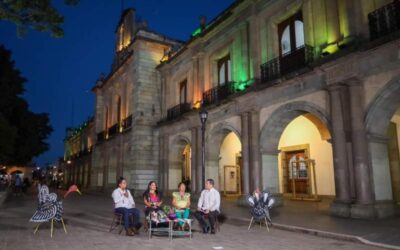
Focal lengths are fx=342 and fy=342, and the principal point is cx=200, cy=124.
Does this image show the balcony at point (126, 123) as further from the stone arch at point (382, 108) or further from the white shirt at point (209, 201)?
the stone arch at point (382, 108)

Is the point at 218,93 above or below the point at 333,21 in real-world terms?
below

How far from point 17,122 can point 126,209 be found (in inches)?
736

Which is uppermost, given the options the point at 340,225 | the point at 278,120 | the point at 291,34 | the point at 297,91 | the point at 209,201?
the point at 291,34

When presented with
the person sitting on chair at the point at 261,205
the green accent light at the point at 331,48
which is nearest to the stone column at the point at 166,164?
the green accent light at the point at 331,48

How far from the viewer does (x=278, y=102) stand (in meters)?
13.2

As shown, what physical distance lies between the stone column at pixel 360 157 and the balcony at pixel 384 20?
1499mm

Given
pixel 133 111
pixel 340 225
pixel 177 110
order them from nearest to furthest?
pixel 340 225, pixel 177 110, pixel 133 111

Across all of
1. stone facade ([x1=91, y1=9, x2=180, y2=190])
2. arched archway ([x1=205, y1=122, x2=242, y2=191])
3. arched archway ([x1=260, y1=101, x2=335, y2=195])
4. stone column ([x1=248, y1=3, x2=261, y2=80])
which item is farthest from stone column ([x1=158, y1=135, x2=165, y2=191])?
stone column ([x1=248, y1=3, x2=261, y2=80])

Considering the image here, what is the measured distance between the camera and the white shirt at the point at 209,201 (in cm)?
858

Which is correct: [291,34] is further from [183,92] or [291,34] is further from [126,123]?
[126,123]

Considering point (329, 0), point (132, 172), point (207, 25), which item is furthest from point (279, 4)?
point (132, 172)

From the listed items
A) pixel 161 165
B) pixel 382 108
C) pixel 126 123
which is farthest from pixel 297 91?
pixel 126 123

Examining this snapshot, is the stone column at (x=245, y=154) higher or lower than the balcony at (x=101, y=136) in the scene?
lower

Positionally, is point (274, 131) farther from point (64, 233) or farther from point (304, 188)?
point (64, 233)
